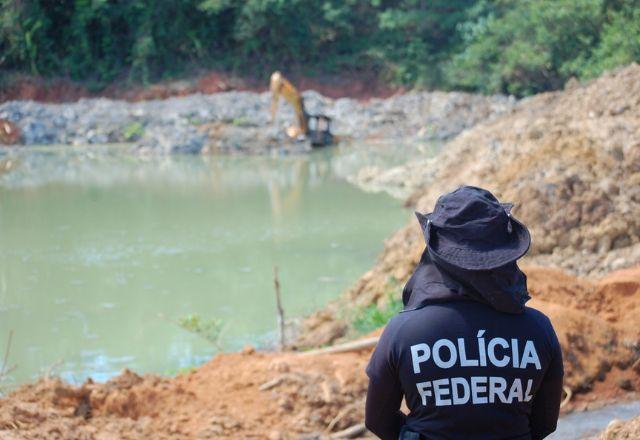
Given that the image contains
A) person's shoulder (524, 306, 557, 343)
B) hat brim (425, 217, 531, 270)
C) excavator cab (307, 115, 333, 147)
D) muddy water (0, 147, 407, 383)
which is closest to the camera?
hat brim (425, 217, 531, 270)

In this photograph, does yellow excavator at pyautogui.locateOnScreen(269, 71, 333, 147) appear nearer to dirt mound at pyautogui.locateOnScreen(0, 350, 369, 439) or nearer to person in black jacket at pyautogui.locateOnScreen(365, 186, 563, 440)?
dirt mound at pyautogui.locateOnScreen(0, 350, 369, 439)

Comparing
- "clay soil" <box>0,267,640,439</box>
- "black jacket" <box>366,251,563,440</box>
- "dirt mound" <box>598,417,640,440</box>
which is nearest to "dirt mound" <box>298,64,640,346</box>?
"clay soil" <box>0,267,640,439</box>

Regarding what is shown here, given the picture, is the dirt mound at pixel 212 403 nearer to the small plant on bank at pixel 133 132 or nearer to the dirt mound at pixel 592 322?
the dirt mound at pixel 592 322

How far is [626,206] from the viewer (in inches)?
324

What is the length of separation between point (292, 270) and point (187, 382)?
17.9 feet

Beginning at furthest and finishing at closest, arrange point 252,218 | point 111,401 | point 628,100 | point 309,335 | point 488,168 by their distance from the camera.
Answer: point 252,218 < point 628,100 < point 488,168 < point 309,335 < point 111,401

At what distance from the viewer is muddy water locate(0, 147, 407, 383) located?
345 inches

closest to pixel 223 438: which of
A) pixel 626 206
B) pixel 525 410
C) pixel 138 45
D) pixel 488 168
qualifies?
pixel 525 410

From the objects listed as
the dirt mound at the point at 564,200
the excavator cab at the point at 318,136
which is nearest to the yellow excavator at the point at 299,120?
the excavator cab at the point at 318,136

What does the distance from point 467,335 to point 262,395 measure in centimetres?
337

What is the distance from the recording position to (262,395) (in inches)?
219

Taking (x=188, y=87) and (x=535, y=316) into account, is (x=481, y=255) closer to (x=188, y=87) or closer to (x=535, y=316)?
(x=535, y=316)

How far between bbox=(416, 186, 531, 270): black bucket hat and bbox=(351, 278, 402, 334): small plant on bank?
5014 mm

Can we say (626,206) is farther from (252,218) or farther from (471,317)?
(252,218)
